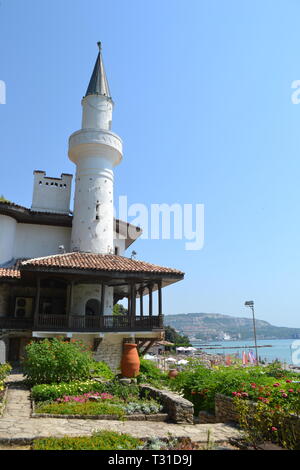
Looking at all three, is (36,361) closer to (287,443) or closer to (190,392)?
(190,392)

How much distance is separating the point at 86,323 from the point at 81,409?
834cm

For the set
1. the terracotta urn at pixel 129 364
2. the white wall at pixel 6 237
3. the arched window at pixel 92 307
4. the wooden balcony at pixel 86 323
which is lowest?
the terracotta urn at pixel 129 364

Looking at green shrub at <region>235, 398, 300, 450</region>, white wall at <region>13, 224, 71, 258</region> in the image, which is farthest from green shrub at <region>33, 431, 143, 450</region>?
white wall at <region>13, 224, 71, 258</region>

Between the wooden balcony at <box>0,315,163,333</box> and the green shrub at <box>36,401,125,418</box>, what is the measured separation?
7121 millimetres

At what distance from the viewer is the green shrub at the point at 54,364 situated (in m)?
10.7

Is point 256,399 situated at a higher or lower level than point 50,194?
lower

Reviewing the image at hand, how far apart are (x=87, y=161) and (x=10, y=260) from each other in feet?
23.6

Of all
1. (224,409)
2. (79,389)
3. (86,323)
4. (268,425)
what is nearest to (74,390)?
(79,389)

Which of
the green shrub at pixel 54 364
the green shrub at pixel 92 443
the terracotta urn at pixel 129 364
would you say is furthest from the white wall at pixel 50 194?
the green shrub at pixel 92 443

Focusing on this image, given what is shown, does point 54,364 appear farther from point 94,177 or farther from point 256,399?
point 94,177

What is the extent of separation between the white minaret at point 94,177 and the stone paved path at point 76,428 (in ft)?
38.6

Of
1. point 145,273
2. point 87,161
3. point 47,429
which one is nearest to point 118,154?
point 87,161

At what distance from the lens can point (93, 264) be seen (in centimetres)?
1653

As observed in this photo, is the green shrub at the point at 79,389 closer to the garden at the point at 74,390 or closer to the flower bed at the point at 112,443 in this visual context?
the garden at the point at 74,390
